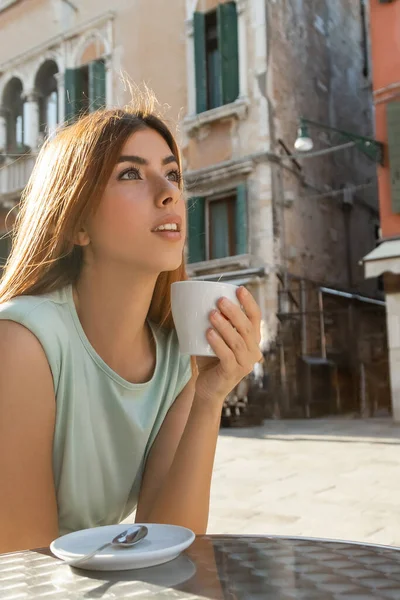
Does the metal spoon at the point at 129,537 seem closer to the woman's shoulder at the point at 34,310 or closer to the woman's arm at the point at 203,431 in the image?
the woman's arm at the point at 203,431

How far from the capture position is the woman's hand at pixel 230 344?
121 cm

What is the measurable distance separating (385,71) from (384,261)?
345cm

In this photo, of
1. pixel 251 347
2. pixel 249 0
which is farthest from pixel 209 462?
pixel 249 0

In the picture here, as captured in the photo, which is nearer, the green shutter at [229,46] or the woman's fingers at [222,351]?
the woman's fingers at [222,351]

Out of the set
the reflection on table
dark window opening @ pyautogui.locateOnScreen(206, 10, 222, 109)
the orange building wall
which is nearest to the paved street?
the reflection on table

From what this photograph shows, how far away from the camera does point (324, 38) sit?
13.6m

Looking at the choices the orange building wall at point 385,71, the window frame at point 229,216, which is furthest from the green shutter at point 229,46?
the orange building wall at point 385,71

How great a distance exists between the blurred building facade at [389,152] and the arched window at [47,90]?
7571 mm

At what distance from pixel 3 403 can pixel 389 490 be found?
12.1 ft

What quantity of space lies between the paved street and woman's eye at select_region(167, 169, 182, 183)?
2.15 metres

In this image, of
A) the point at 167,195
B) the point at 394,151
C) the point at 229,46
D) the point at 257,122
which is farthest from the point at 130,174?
the point at 229,46

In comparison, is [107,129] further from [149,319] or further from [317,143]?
[317,143]

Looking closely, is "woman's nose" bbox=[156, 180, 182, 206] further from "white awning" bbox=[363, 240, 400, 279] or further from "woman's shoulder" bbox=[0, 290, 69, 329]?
"white awning" bbox=[363, 240, 400, 279]

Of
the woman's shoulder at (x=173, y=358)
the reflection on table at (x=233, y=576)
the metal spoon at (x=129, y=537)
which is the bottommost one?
the reflection on table at (x=233, y=576)
